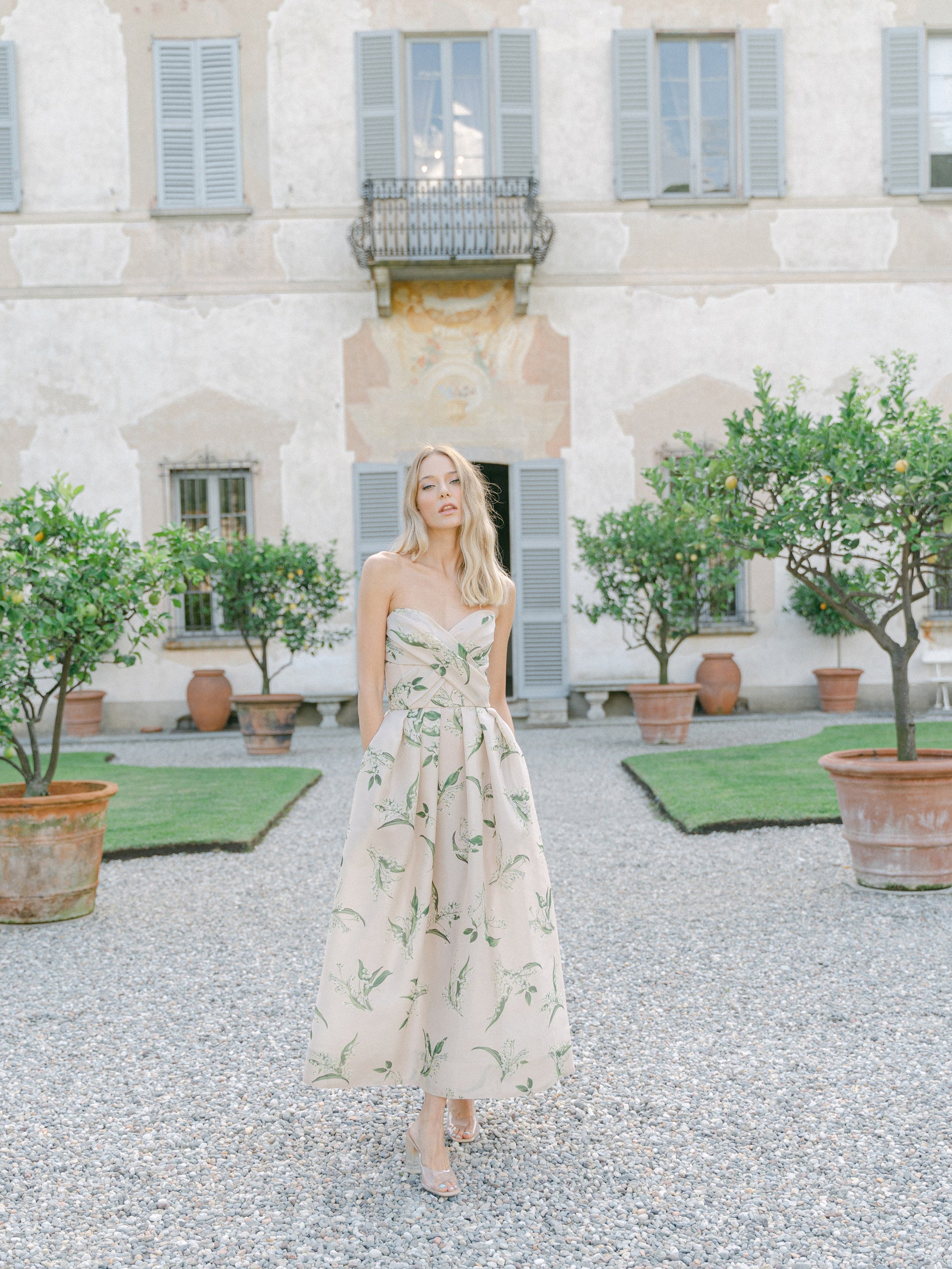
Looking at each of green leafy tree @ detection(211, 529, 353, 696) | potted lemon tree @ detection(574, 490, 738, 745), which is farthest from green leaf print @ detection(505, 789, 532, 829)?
green leafy tree @ detection(211, 529, 353, 696)

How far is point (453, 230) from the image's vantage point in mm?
11094

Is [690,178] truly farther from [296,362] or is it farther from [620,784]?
[620,784]

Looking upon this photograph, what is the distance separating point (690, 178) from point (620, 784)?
22.8 feet

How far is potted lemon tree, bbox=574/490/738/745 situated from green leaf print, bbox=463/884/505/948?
6789mm

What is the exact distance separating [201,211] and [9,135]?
1.96m

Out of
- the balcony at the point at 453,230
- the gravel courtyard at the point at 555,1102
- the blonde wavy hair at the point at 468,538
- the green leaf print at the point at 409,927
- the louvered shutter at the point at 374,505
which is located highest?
→ the balcony at the point at 453,230

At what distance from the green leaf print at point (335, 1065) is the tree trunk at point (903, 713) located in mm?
3042

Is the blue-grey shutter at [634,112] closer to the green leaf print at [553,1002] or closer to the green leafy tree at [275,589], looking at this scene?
the green leafy tree at [275,589]

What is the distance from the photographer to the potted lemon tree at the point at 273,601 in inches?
372

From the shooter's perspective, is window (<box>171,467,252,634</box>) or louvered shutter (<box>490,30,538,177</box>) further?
window (<box>171,467,252,634</box>)

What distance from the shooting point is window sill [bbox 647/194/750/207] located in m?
11.4

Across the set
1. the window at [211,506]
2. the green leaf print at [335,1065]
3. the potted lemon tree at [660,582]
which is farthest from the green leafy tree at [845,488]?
the window at [211,506]

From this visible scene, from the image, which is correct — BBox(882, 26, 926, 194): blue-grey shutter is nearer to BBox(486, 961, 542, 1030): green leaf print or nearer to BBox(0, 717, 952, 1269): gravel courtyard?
BBox(0, 717, 952, 1269): gravel courtyard

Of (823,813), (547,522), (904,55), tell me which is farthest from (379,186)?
(823,813)
